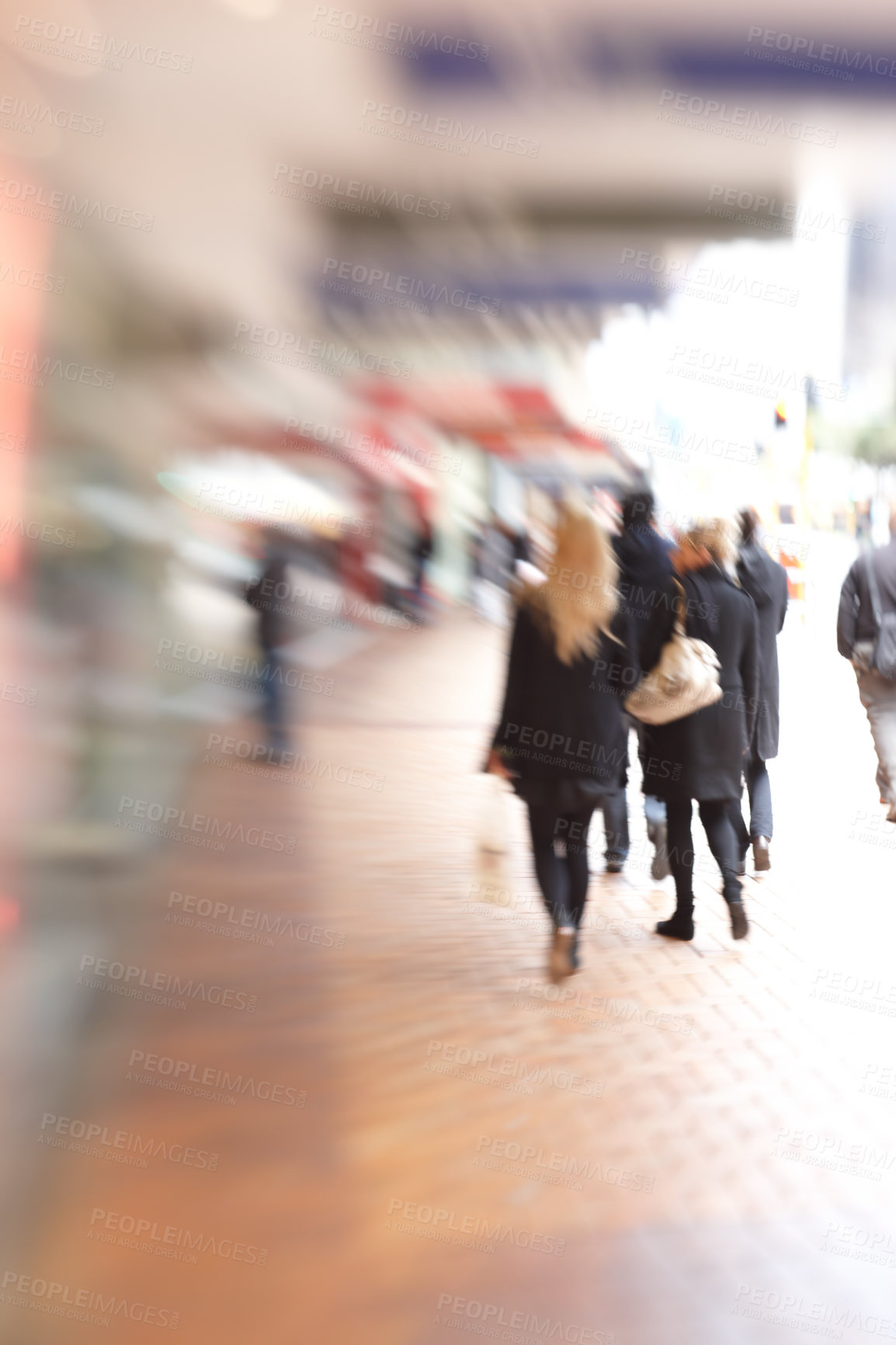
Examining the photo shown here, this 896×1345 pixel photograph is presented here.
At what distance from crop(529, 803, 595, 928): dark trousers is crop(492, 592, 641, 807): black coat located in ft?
0.30

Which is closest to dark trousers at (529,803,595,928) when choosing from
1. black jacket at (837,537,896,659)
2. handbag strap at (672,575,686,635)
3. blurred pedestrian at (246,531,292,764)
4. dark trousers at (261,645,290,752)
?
handbag strap at (672,575,686,635)

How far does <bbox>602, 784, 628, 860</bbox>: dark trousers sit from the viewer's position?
3.40m

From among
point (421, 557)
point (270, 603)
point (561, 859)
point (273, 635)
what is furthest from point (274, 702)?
point (561, 859)

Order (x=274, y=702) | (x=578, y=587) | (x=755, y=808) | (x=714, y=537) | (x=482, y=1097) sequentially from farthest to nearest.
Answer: (x=274, y=702)
(x=755, y=808)
(x=714, y=537)
(x=578, y=587)
(x=482, y=1097)

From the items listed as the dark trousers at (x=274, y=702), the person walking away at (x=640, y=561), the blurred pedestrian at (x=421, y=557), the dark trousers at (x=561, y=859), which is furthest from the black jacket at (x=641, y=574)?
the dark trousers at (x=274, y=702)

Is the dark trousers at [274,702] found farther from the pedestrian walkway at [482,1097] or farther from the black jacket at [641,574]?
the black jacket at [641,574]

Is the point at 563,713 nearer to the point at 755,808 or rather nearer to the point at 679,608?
the point at 679,608

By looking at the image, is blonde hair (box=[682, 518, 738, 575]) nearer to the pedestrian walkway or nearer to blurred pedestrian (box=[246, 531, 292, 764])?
the pedestrian walkway

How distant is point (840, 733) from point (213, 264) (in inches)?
110

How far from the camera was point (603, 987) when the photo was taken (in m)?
3.10

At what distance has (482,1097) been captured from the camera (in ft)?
8.81

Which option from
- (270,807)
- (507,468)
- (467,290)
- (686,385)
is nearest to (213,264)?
(467,290)

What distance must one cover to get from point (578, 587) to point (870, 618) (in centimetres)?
122

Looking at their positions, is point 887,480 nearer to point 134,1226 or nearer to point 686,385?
point 686,385
